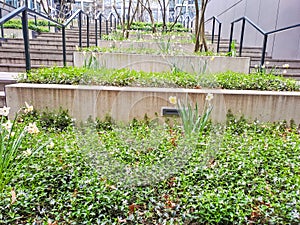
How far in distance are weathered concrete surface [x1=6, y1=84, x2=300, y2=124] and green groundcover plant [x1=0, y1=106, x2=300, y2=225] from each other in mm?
407

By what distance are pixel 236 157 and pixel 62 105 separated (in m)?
2.05

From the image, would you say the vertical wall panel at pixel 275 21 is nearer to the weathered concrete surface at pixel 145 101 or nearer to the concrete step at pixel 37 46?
the weathered concrete surface at pixel 145 101

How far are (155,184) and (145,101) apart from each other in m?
1.30

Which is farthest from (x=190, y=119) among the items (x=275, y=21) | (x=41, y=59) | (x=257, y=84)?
(x=275, y=21)

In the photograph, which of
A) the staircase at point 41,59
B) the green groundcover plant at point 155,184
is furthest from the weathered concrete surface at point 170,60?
the green groundcover plant at point 155,184

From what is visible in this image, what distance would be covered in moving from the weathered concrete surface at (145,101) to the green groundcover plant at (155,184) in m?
0.41

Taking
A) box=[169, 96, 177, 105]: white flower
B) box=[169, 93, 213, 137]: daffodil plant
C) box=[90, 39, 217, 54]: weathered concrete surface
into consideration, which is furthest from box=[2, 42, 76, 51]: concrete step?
box=[169, 93, 213, 137]: daffodil plant

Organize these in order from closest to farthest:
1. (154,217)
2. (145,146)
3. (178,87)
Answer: (154,217)
(145,146)
(178,87)

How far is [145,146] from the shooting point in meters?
2.72

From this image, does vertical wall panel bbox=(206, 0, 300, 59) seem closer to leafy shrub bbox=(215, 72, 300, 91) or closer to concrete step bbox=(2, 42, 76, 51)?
leafy shrub bbox=(215, 72, 300, 91)

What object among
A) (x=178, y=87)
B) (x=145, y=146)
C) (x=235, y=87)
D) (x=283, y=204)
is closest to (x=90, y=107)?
(x=145, y=146)

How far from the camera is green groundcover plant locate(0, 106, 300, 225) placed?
6.07 feet

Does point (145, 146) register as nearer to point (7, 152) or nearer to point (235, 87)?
point (7, 152)

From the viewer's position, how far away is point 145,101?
3287 mm
